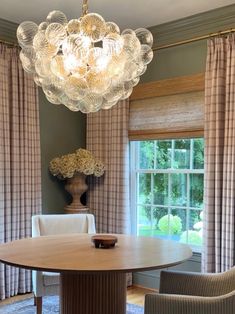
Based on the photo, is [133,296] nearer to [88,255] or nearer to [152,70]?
[88,255]

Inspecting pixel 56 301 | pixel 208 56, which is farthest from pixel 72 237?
pixel 208 56

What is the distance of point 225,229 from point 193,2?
204cm

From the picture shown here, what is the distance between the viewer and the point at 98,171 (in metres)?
4.50

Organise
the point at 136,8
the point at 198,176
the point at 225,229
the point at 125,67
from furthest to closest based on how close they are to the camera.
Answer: the point at 198,176 → the point at 136,8 → the point at 225,229 → the point at 125,67

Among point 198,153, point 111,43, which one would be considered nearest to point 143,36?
point 111,43

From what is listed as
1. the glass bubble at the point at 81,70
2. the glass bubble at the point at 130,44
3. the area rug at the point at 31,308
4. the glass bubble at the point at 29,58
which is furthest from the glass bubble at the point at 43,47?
the area rug at the point at 31,308

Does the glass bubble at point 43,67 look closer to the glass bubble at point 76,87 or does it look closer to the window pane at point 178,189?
the glass bubble at point 76,87

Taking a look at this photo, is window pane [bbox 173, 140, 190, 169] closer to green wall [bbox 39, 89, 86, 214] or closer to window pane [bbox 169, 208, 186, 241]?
window pane [bbox 169, 208, 186, 241]

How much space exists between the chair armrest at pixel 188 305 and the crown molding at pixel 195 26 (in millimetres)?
2597

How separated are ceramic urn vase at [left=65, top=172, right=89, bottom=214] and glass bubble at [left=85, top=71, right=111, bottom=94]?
5.91 feet

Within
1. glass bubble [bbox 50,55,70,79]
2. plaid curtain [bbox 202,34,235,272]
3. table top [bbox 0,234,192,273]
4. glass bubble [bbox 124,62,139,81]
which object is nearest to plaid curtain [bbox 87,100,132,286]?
plaid curtain [bbox 202,34,235,272]

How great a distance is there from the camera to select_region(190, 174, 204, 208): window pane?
4.11 meters

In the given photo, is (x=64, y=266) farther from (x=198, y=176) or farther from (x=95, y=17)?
(x=198, y=176)

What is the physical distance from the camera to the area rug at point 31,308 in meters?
3.66
